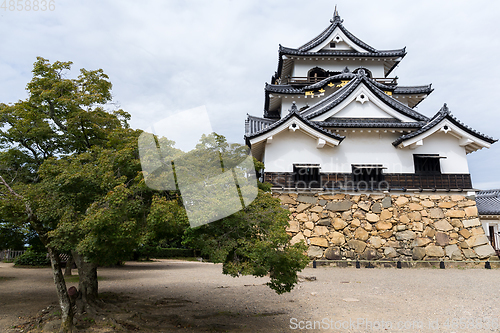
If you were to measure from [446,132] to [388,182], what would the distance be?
12.2 feet

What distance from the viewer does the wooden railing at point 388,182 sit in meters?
14.8

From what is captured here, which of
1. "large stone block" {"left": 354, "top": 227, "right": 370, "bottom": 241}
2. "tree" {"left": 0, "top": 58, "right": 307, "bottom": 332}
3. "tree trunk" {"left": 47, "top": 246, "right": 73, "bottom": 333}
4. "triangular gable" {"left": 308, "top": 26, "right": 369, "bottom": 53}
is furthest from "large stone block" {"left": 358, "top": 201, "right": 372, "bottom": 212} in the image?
"tree trunk" {"left": 47, "top": 246, "right": 73, "bottom": 333}

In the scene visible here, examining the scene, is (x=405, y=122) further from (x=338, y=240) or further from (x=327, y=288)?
(x=327, y=288)

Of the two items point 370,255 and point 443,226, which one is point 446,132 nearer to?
point 443,226

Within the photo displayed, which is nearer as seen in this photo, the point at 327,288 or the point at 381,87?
the point at 327,288

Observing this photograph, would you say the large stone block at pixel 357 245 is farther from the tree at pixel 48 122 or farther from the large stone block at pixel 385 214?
the tree at pixel 48 122

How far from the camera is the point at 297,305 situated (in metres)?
8.23

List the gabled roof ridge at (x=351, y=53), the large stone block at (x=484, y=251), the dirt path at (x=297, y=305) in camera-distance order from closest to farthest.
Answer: the dirt path at (x=297, y=305), the large stone block at (x=484, y=251), the gabled roof ridge at (x=351, y=53)

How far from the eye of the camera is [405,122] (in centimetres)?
1545

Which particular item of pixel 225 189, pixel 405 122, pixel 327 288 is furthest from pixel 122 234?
pixel 405 122

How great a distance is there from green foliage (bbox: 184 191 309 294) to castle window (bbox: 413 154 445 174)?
478 inches

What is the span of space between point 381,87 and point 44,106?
17.2 metres

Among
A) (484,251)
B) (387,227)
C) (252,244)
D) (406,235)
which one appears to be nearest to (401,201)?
(387,227)

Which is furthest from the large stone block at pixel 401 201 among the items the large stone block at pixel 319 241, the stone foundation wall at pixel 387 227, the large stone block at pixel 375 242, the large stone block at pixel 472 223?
the large stone block at pixel 319 241
